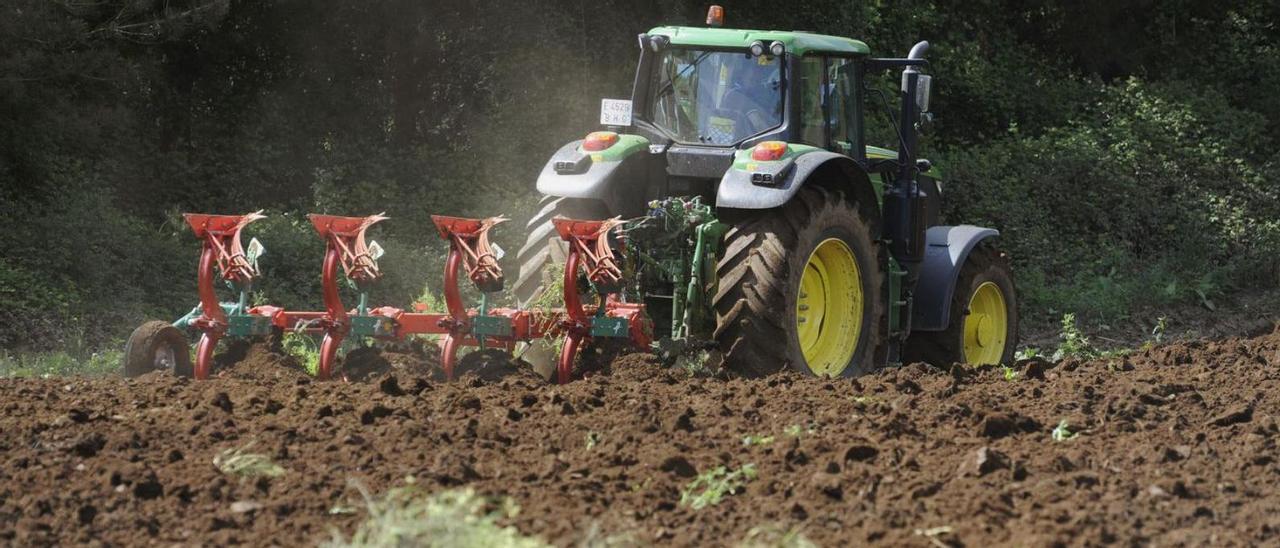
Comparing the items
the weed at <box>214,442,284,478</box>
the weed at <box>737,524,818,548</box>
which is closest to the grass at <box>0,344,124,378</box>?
the weed at <box>214,442,284,478</box>

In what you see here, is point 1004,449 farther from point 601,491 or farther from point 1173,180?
point 1173,180

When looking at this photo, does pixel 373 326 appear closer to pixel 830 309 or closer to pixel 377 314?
pixel 377 314

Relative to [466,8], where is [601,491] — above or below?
below

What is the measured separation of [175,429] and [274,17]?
36.3 ft

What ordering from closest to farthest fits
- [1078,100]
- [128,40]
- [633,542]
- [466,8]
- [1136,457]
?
1. [633,542]
2. [1136,457]
3. [128,40]
4. [466,8]
5. [1078,100]

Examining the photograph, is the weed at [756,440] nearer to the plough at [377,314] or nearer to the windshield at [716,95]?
the plough at [377,314]

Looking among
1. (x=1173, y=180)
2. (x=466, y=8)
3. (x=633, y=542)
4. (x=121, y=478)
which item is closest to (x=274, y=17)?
(x=466, y=8)

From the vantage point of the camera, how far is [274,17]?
1664 centimetres

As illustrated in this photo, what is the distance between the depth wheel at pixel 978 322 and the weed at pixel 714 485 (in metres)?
4.85

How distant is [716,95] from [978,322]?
2.72 m

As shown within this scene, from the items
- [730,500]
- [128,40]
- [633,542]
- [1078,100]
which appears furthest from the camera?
[1078,100]

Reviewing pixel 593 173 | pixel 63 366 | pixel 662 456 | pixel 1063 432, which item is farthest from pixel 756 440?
pixel 63 366

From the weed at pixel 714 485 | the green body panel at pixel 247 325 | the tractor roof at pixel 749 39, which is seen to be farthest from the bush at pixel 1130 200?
the weed at pixel 714 485

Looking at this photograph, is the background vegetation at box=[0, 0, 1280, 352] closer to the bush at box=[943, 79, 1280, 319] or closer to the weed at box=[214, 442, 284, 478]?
the bush at box=[943, 79, 1280, 319]
